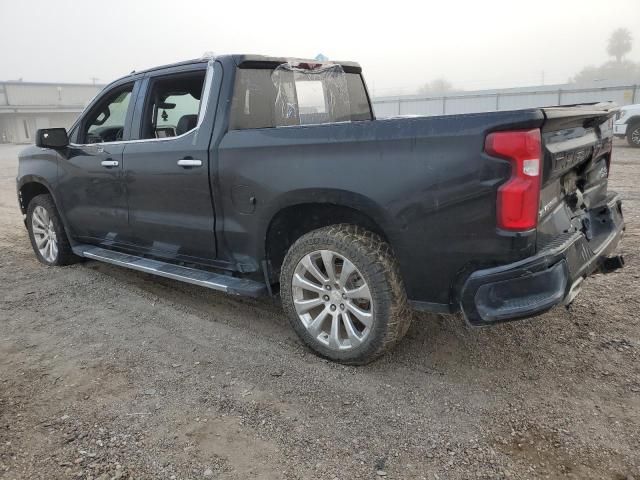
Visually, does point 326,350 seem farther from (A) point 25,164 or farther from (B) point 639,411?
(A) point 25,164

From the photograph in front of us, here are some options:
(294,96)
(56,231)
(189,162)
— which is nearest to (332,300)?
(189,162)

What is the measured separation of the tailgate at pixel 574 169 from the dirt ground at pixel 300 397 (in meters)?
0.85

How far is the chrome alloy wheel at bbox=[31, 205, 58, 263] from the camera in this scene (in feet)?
17.6

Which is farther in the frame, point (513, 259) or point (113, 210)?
point (113, 210)

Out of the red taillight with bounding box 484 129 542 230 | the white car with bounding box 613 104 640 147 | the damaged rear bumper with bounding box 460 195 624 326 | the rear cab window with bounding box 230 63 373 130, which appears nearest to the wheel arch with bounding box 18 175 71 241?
the rear cab window with bounding box 230 63 373 130

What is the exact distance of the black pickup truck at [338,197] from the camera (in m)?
2.49

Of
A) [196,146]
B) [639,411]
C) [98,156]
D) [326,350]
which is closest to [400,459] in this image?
[326,350]

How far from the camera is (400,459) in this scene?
7.73 feet

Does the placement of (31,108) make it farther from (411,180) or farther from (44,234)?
(411,180)

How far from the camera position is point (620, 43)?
7825 cm

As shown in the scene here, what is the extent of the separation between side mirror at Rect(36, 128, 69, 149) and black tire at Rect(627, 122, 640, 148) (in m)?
14.4

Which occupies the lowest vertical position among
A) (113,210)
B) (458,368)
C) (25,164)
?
(458,368)

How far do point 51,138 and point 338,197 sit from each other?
3.12 meters

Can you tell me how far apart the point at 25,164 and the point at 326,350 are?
13.2 ft
